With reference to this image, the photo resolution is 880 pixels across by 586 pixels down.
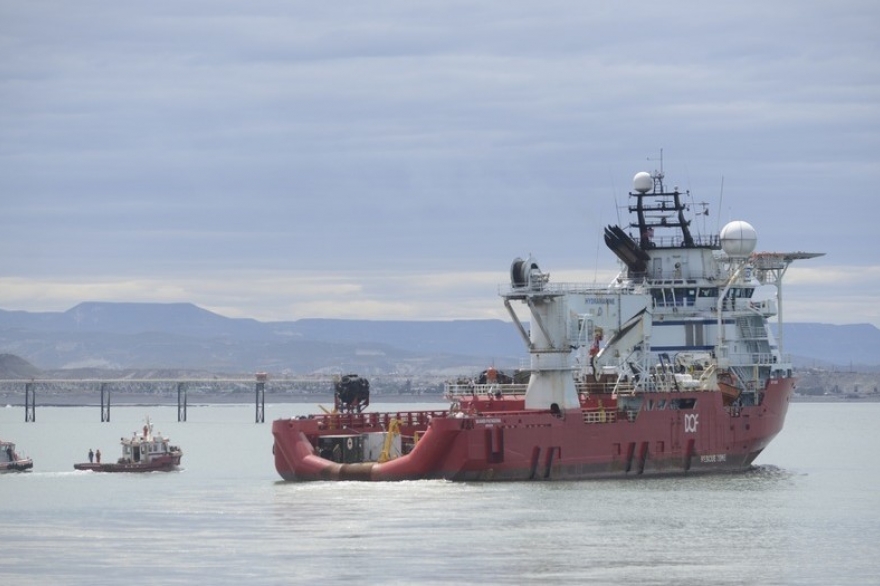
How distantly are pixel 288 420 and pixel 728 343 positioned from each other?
68.5ft

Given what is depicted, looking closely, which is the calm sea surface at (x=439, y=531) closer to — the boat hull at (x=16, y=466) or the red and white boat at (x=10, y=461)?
the boat hull at (x=16, y=466)

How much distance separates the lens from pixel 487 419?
2714 inches

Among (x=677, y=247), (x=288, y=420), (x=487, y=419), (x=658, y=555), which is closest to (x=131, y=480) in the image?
(x=288, y=420)

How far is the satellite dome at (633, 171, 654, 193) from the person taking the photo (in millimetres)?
85562

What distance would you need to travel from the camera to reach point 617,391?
76.4m

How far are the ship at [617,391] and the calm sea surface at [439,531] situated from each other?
3.60ft

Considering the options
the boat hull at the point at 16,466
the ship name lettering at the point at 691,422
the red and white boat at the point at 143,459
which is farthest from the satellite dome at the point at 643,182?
the boat hull at the point at 16,466

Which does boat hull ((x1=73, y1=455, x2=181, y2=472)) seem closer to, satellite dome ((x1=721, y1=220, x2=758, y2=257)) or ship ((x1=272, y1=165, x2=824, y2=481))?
ship ((x1=272, y1=165, x2=824, y2=481))

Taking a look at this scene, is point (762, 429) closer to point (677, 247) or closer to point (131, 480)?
point (677, 247)

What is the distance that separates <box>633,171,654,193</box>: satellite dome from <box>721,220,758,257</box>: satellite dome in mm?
4033

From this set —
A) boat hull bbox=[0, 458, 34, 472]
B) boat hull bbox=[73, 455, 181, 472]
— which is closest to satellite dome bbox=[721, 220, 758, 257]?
boat hull bbox=[73, 455, 181, 472]

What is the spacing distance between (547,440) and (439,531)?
15850mm

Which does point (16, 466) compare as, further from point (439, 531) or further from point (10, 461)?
point (439, 531)

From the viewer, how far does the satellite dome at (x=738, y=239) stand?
83.3 m
